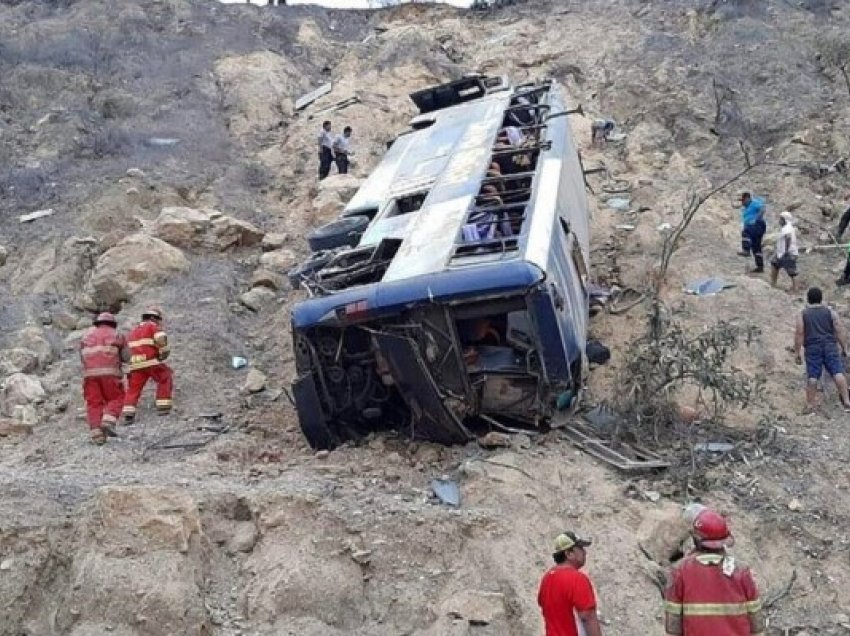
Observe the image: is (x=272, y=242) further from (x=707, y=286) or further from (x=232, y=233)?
(x=707, y=286)

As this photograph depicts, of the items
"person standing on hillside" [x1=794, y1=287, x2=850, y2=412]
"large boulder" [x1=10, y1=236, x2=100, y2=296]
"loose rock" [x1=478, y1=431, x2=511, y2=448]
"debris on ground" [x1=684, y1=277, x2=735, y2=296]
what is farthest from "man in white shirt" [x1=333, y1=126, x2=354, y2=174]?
"loose rock" [x1=478, y1=431, x2=511, y2=448]

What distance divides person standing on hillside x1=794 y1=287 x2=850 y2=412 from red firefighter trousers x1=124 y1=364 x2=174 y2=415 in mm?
5146

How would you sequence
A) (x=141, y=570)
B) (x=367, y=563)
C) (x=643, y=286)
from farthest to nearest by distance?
(x=643, y=286)
(x=367, y=563)
(x=141, y=570)

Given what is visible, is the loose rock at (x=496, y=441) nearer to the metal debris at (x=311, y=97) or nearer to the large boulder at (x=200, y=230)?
the large boulder at (x=200, y=230)

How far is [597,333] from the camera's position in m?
9.67

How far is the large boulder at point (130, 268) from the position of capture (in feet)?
36.6

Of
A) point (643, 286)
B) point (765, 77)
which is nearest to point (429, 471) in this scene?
point (643, 286)

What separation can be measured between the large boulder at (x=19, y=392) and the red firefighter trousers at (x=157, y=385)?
113 centimetres

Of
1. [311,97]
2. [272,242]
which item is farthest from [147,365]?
[311,97]

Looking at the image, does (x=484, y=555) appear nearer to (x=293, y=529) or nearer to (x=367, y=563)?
(x=367, y=563)

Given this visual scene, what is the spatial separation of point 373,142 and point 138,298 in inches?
253

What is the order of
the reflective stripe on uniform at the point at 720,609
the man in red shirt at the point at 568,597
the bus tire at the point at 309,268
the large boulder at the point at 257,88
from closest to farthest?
1. the reflective stripe on uniform at the point at 720,609
2. the man in red shirt at the point at 568,597
3. the bus tire at the point at 309,268
4. the large boulder at the point at 257,88

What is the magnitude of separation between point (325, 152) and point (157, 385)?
6980 millimetres

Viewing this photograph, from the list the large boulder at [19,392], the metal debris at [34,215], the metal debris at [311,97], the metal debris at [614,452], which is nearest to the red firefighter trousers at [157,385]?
the large boulder at [19,392]
